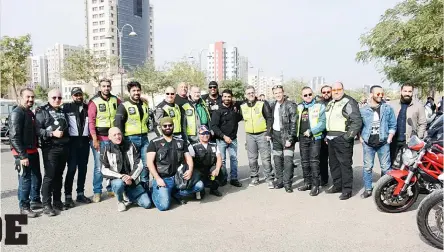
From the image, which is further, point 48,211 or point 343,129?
point 343,129

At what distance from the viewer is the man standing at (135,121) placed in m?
5.66

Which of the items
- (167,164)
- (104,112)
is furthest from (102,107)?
(167,164)

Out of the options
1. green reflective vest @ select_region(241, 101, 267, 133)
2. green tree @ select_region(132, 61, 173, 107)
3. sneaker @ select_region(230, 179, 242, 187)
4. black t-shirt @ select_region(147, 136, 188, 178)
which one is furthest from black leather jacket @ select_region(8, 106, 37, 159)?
green tree @ select_region(132, 61, 173, 107)

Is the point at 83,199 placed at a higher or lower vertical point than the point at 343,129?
lower

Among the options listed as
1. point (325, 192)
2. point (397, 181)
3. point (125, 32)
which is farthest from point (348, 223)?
point (125, 32)

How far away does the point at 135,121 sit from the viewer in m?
5.77

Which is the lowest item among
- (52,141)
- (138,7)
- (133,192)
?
(133,192)

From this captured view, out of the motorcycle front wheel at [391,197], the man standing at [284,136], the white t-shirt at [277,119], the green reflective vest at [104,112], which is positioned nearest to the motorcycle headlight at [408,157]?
the motorcycle front wheel at [391,197]

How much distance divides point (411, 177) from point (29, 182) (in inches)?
210

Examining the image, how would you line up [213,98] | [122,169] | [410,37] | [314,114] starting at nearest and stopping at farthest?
[122,169], [314,114], [213,98], [410,37]

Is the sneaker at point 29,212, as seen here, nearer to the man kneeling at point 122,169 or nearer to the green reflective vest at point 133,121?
the man kneeling at point 122,169

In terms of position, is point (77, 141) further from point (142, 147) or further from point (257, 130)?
point (257, 130)

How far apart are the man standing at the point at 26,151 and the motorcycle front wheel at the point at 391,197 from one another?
4.91 metres

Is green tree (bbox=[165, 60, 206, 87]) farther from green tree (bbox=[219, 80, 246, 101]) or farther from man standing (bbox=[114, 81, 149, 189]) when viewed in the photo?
man standing (bbox=[114, 81, 149, 189])
